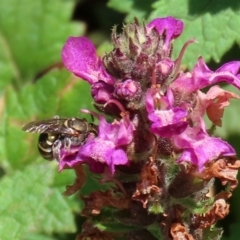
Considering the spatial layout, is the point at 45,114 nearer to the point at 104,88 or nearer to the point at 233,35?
the point at 233,35

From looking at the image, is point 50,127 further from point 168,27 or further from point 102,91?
point 168,27

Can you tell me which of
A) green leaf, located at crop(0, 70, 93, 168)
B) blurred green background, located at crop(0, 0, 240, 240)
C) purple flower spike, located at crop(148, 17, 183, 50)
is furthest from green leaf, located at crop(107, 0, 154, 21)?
purple flower spike, located at crop(148, 17, 183, 50)

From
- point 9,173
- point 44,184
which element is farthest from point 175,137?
point 9,173

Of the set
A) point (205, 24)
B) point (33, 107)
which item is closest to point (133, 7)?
point (205, 24)

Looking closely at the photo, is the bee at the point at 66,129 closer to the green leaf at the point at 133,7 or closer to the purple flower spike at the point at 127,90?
the purple flower spike at the point at 127,90

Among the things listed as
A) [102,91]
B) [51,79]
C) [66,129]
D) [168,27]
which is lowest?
[51,79]

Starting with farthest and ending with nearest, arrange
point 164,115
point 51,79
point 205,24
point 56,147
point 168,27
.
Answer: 1. point 51,79
2. point 205,24
3. point 56,147
4. point 168,27
5. point 164,115

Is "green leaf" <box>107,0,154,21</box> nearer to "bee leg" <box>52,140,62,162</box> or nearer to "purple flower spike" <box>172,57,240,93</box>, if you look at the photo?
"bee leg" <box>52,140,62,162</box>
